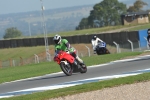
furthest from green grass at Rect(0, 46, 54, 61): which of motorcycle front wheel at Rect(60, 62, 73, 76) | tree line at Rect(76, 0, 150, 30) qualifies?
tree line at Rect(76, 0, 150, 30)

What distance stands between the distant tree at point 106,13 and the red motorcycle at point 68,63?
13943cm

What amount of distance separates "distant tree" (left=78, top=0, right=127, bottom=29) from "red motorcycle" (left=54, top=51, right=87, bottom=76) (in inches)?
5489

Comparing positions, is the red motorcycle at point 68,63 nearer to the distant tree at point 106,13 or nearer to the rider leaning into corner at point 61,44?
the rider leaning into corner at point 61,44

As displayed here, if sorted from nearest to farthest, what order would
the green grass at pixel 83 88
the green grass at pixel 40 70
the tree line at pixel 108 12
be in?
the green grass at pixel 83 88 < the green grass at pixel 40 70 < the tree line at pixel 108 12

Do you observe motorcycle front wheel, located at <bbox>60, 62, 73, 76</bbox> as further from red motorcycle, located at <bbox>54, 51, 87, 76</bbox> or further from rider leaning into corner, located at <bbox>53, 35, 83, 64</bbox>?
rider leaning into corner, located at <bbox>53, 35, 83, 64</bbox>

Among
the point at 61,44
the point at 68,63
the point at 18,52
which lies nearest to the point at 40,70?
the point at 68,63

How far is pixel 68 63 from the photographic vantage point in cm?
1950

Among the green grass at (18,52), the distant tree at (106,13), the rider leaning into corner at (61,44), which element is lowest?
the green grass at (18,52)

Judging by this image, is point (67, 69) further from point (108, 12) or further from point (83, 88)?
point (108, 12)

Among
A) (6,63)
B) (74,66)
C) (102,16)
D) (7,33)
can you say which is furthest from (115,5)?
(74,66)

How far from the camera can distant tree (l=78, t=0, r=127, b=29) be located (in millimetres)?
162175

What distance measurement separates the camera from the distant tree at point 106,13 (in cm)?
16218

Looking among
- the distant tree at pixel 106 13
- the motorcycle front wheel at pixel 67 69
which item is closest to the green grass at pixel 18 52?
the motorcycle front wheel at pixel 67 69

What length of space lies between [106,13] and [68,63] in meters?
145
